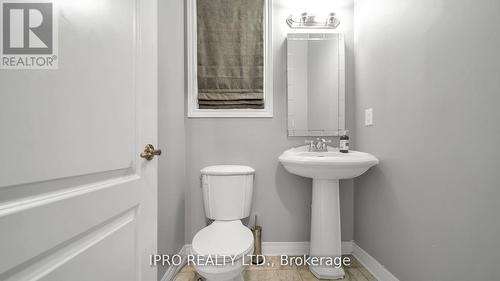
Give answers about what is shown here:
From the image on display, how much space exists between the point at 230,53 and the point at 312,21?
27.2 inches

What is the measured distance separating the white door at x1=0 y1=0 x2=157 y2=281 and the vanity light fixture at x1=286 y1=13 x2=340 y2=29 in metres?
1.18

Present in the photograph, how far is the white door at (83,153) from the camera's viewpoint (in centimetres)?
39

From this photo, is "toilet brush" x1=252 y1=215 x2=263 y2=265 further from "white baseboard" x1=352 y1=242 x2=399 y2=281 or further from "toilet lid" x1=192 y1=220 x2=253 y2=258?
"white baseboard" x1=352 y1=242 x2=399 y2=281

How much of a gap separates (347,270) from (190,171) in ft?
4.42

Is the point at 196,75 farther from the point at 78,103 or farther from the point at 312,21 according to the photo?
the point at 78,103

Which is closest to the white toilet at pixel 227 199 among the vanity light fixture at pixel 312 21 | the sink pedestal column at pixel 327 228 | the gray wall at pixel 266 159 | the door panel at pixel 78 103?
the gray wall at pixel 266 159

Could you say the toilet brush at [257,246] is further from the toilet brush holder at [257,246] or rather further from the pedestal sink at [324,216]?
the pedestal sink at [324,216]

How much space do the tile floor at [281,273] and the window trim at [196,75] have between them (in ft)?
3.70

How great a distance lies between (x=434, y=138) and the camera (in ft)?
3.25

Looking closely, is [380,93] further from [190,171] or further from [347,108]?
[190,171]

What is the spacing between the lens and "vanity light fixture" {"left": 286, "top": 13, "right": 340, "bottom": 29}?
1.65 meters

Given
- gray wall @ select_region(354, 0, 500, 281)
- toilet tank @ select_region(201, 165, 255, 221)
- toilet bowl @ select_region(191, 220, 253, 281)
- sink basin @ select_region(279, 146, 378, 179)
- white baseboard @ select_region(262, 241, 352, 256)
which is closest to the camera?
gray wall @ select_region(354, 0, 500, 281)

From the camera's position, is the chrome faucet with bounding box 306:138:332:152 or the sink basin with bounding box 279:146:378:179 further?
the chrome faucet with bounding box 306:138:332:152

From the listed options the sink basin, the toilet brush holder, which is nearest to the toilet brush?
the toilet brush holder
